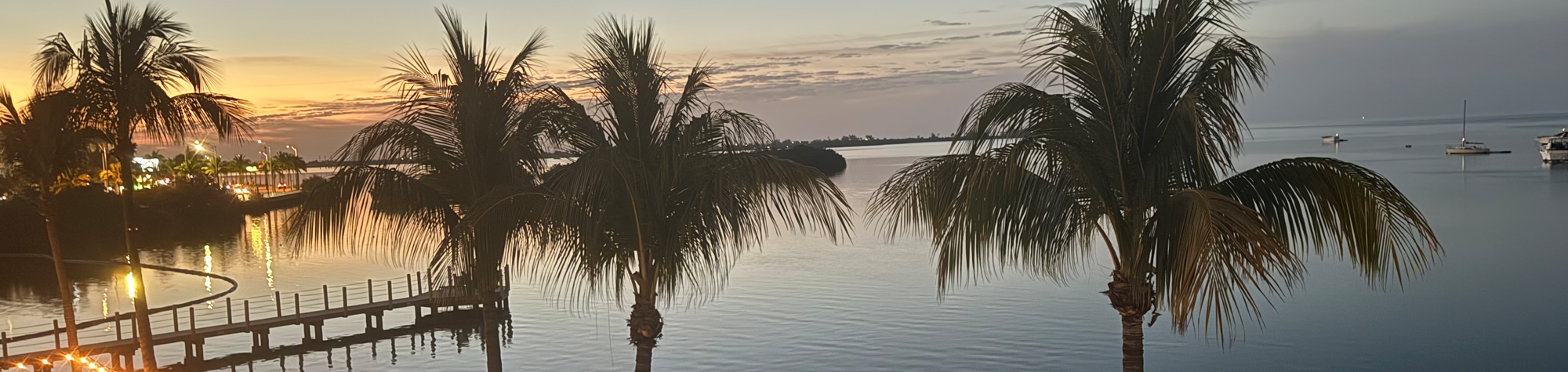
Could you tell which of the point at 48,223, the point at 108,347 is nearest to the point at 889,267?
the point at 108,347

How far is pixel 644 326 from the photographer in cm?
1191

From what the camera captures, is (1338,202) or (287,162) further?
(287,162)

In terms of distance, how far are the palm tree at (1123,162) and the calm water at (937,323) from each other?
15.0 m

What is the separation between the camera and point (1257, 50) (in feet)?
31.0

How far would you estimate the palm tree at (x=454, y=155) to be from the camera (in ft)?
39.8

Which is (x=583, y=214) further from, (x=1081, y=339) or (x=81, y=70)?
(x=1081, y=339)

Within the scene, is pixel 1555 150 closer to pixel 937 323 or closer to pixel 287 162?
pixel 937 323

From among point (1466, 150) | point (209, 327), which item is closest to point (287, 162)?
point (209, 327)

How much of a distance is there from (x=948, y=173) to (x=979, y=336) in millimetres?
26460

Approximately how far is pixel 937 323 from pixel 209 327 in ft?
72.7

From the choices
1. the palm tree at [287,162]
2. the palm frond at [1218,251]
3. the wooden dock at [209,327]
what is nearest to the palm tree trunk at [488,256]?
the palm frond at [1218,251]

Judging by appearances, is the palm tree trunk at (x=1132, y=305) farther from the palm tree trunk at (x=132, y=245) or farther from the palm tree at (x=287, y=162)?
the palm tree at (x=287, y=162)

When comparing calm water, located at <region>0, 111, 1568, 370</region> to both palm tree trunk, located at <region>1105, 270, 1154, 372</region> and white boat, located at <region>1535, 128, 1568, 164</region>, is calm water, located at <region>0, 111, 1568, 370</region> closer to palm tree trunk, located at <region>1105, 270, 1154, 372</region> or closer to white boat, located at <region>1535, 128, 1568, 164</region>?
palm tree trunk, located at <region>1105, 270, 1154, 372</region>

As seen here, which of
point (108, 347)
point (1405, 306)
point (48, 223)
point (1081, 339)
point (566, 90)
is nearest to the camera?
point (566, 90)
